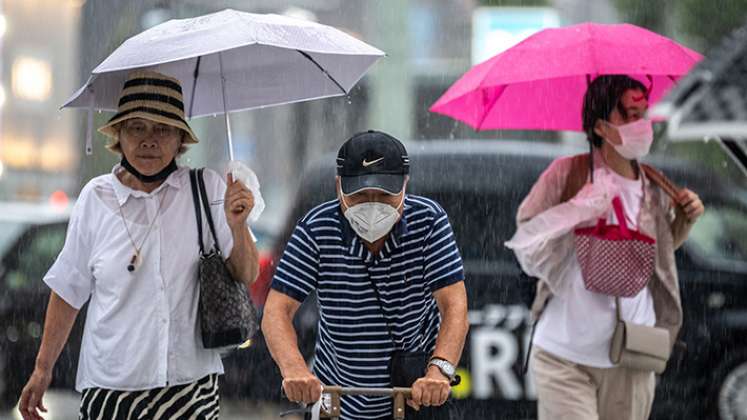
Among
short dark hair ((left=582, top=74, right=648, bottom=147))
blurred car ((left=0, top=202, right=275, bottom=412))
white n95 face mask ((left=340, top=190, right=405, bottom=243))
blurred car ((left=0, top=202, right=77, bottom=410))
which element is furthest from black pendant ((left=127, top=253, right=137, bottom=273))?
blurred car ((left=0, top=202, right=77, bottom=410))

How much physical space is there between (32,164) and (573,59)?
21.6 metres

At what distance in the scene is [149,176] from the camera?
4938 millimetres

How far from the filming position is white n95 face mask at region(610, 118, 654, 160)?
18.8 feet

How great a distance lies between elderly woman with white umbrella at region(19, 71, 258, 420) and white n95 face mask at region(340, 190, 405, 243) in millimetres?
582

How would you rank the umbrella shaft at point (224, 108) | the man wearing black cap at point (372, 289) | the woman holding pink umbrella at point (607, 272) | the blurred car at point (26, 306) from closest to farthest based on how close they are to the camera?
the man wearing black cap at point (372, 289), the umbrella shaft at point (224, 108), the woman holding pink umbrella at point (607, 272), the blurred car at point (26, 306)

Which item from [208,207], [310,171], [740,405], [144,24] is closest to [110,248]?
[208,207]

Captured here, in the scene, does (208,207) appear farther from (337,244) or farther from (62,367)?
(62,367)

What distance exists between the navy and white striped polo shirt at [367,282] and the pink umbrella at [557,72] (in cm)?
155

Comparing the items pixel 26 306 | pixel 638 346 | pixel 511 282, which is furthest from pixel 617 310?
pixel 26 306

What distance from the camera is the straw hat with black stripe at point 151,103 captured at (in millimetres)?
4898

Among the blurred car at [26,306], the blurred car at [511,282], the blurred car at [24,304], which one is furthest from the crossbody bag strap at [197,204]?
the blurred car at [24,304]

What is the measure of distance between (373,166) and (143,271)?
0.98 metres

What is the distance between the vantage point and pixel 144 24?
70.4 feet

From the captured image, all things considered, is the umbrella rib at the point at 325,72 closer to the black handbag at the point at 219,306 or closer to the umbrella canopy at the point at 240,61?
the umbrella canopy at the point at 240,61
